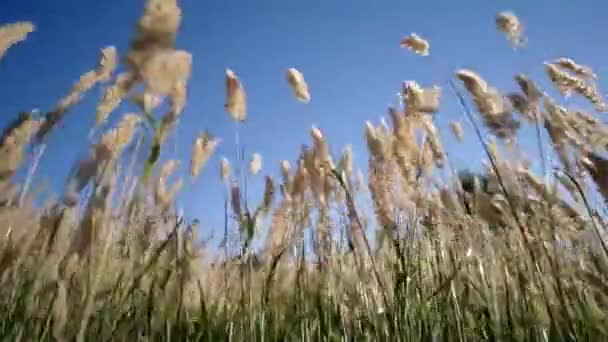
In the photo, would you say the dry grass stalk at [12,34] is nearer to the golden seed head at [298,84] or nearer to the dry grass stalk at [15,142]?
the dry grass stalk at [15,142]

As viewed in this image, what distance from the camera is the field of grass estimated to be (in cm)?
113

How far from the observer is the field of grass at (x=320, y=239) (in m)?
1.13

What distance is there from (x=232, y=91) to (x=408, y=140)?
79 cm

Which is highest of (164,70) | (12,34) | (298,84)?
(298,84)

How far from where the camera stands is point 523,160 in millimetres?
1859

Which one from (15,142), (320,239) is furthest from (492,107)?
(15,142)

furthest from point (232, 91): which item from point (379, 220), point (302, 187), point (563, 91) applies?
point (563, 91)

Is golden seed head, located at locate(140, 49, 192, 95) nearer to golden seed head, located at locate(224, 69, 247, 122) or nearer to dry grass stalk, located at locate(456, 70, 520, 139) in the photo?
golden seed head, located at locate(224, 69, 247, 122)

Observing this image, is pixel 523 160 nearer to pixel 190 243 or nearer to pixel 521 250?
pixel 521 250

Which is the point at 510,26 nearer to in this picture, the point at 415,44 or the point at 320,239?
the point at 415,44

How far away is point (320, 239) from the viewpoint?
2127mm

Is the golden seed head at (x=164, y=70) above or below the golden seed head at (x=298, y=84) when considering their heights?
below

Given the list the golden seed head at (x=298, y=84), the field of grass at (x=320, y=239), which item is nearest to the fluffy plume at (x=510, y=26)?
the field of grass at (x=320, y=239)

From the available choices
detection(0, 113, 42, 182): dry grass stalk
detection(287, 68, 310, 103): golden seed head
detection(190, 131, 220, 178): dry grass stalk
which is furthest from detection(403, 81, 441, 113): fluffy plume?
detection(0, 113, 42, 182): dry grass stalk
